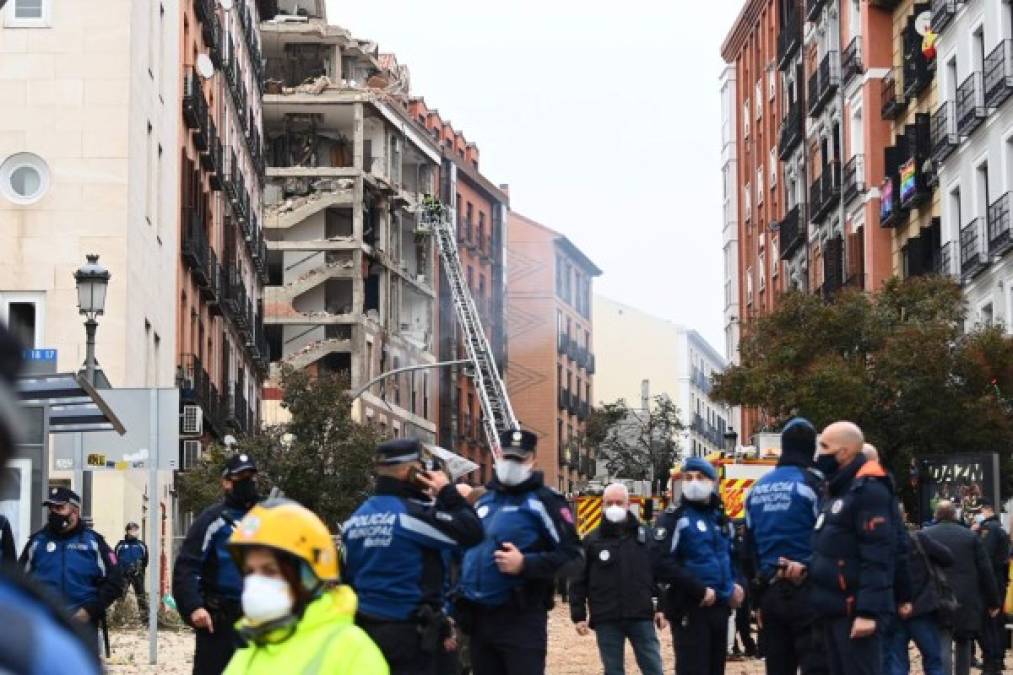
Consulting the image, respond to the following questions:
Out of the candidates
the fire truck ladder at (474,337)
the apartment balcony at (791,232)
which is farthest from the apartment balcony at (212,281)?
the fire truck ladder at (474,337)

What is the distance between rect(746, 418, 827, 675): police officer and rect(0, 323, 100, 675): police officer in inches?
446

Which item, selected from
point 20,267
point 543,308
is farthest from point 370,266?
point 20,267

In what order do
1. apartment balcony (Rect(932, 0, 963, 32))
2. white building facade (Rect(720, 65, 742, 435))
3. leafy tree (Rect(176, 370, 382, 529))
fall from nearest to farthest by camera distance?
leafy tree (Rect(176, 370, 382, 529)), apartment balcony (Rect(932, 0, 963, 32)), white building facade (Rect(720, 65, 742, 435))

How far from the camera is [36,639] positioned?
2432 mm

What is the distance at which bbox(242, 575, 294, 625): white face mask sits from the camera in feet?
17.6

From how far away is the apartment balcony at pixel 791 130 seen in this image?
7012 cm

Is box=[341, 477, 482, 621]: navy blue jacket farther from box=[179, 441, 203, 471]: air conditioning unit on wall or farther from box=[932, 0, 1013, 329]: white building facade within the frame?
box=[179, 441, 203, 471]: air conditioning unit on wall

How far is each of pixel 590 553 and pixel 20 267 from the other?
23.1 m

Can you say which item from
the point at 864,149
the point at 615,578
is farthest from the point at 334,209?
the point at 615,578

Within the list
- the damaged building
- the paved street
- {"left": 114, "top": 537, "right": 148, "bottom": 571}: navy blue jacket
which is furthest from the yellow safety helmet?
the damaged building

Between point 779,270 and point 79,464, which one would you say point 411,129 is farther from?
point 79,464

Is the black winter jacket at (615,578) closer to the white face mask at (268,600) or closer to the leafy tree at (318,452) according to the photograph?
the white face mask at (268,600)

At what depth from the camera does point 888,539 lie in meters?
12.2

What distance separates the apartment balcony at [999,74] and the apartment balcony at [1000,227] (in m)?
2.08
